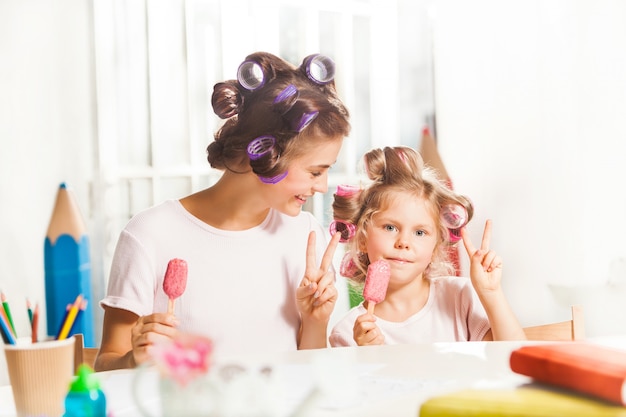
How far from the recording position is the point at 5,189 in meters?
1.22

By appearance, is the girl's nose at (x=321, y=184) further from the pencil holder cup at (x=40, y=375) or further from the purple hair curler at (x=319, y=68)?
the pencil holder cup at (x=40, y=375)

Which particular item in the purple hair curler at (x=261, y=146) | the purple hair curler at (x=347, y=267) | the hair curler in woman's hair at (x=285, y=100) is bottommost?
the purple hair curler at (x=347, y=267)

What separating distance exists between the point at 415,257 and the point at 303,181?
237mm

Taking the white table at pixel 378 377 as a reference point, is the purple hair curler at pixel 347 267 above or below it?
above

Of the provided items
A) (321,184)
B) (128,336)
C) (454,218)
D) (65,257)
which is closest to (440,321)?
(454,218)

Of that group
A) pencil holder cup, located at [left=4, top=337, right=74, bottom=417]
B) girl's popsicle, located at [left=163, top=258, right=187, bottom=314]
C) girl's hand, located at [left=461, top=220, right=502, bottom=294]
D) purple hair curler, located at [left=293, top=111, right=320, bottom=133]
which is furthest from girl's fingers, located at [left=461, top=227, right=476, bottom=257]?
pencil holder cup, located at [left=4, top=337, right=74, bottom=417]

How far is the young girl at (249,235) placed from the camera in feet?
4.14

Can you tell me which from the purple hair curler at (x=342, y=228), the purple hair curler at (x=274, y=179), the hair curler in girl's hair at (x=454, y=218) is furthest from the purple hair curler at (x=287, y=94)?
the hair curler in girl's hair at (x=454, y=218)

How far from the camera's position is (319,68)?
51.8 inches

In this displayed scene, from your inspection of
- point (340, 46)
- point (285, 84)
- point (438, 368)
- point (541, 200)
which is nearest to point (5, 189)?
point (285, 84)

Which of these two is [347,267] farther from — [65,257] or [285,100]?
[65,257]

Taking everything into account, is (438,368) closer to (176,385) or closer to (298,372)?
(298,372)

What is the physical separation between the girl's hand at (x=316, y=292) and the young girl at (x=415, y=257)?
0.04m

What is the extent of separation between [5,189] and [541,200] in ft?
3.09
